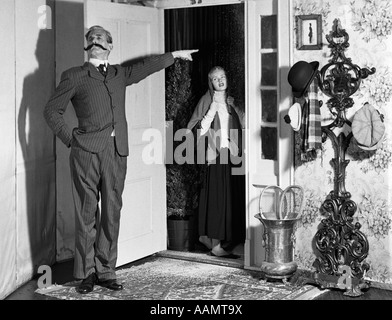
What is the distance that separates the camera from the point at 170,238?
6.77m

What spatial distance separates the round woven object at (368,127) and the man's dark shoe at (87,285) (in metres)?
2.13

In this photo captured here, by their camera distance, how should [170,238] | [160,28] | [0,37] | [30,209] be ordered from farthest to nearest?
[170,238], [160,28], [30,209], [0,37]

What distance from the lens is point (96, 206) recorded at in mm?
5281

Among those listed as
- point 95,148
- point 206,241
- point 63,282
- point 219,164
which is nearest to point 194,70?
point 219,164

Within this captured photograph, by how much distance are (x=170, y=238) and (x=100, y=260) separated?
1.48 metres

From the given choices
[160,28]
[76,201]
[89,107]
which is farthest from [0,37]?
[160,28]

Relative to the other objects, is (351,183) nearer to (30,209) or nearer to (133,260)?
(133,260)

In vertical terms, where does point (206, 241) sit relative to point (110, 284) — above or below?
above

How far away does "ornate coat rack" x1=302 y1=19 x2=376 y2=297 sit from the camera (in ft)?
17.3

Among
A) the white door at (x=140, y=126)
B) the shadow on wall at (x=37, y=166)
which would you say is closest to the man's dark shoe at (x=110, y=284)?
the white door at (x=140, y=126)

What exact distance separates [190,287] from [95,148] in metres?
1.26

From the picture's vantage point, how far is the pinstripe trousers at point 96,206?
17.0 ft

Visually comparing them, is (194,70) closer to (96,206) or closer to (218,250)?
(218,250)

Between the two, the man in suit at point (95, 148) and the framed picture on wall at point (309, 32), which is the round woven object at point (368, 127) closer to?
the framed picture on wall at point (309, 32)
